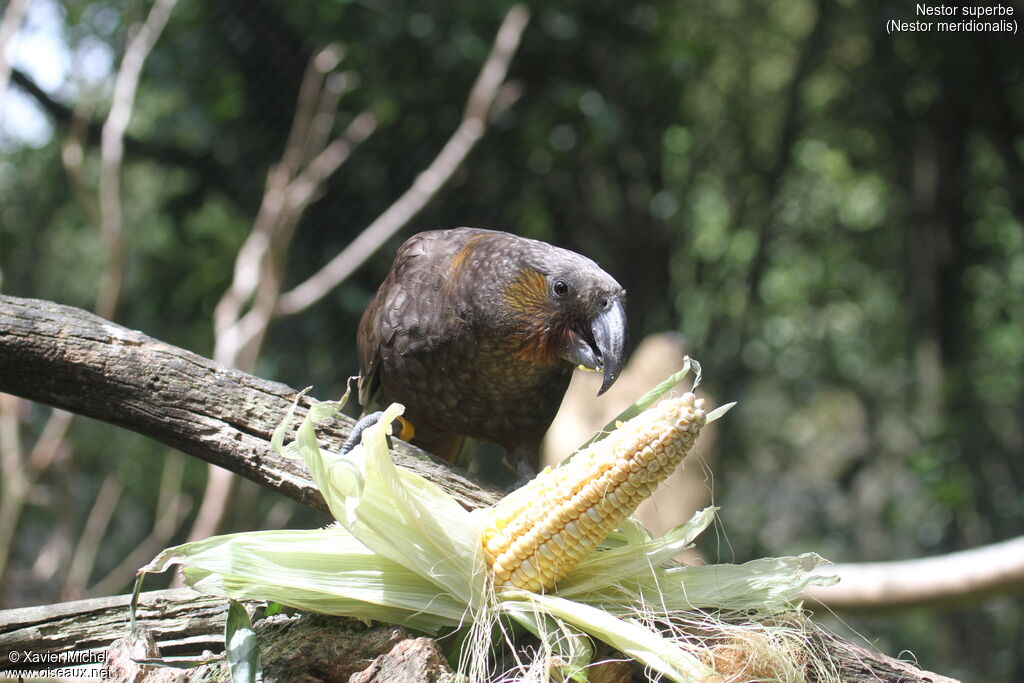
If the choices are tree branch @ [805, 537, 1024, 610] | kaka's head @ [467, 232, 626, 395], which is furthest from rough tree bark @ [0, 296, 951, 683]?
tree branch @ [805, 537, 1024, 610]

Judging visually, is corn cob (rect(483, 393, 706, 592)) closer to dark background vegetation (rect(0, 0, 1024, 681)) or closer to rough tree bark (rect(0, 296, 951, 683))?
rough tree bark (rect(0, 296, 951, 683))

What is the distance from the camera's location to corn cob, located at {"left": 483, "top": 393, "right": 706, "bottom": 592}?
1240 mm

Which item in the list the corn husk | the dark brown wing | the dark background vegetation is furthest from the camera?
the dark background vegetation

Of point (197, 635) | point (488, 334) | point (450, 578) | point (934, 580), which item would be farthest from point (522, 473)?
point (934, 580)

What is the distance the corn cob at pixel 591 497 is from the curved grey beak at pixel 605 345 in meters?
0.32

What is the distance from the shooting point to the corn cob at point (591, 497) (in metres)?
1.24

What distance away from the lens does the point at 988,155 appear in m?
4.66

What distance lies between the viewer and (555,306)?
1.65m

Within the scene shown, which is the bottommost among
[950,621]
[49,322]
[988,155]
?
[950,621]

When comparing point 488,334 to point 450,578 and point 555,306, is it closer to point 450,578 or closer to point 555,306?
point 555,306

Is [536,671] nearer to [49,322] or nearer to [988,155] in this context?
[49,322]

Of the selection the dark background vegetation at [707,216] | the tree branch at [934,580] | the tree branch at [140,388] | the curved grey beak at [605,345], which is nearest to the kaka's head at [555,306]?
the curved grey beak at [605,345]

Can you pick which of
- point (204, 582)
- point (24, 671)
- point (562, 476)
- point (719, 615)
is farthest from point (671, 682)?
point (24, 671)

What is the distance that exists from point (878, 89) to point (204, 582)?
4777 millimetres
